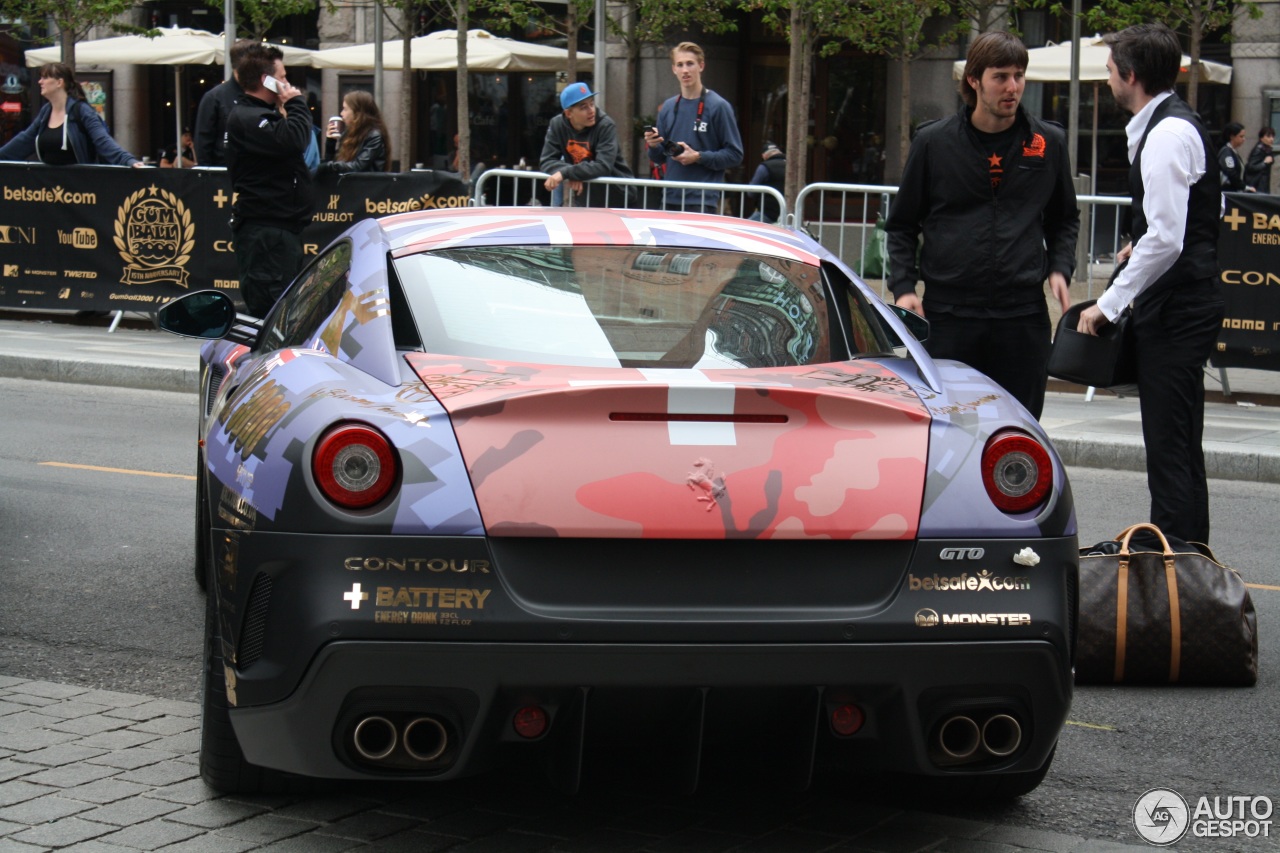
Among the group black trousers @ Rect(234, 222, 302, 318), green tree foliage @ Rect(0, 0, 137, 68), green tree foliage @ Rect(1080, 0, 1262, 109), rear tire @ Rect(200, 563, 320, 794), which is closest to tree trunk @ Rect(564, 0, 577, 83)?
green tree foliage @ Rect(0, 0, 137, 68)

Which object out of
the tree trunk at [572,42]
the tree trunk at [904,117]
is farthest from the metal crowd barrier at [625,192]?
the tree trunk at [572,42]

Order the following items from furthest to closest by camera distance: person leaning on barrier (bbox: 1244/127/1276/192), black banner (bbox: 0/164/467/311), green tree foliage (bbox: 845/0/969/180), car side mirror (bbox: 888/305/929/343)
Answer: green tree foliage (bbox: 845/0/969/180)
person leaning on barrier (bbox: 1244/127/1276/192)
black banner (bbox: 0/164/467/311)
car side mirror (bbox: 888/305/929/343)

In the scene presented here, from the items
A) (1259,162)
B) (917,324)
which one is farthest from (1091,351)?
(1259,162)

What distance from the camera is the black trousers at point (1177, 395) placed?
577 cm

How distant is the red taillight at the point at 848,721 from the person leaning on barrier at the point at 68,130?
12.2m

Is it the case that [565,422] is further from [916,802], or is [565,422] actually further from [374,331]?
[916,802]

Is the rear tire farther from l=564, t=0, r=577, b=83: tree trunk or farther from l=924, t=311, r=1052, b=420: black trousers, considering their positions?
l=564, t=0, r=577, b=83: tree trunk

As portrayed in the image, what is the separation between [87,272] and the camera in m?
14.9

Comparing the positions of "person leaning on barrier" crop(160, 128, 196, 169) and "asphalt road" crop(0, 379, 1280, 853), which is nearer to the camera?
"asphalt road" crop(0, 379, 1280, 853)

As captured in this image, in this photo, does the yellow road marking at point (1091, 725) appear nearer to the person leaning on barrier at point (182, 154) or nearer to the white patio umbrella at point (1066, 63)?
the white patio umbrella at point (1066, 63)

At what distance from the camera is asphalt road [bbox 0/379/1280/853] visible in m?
4.39

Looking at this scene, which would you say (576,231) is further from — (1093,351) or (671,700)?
(1093,351)

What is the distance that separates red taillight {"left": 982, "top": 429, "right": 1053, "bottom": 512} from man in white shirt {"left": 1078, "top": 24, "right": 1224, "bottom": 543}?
230 centimetres

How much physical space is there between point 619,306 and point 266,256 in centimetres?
627
